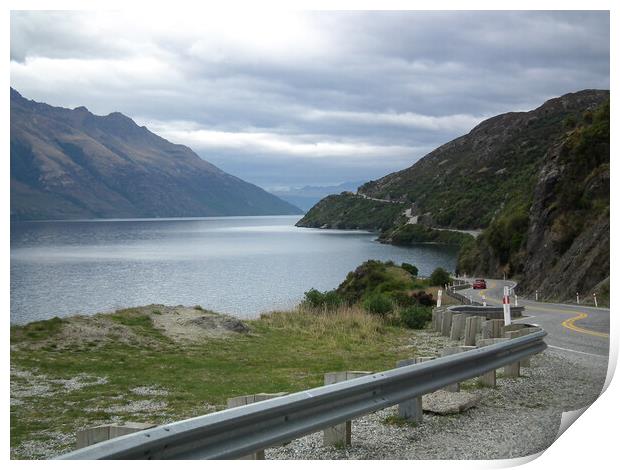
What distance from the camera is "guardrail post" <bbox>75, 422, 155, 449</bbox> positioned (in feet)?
16.2

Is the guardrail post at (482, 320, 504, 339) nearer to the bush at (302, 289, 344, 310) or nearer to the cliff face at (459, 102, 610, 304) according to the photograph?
the bush at (302, 289, 344, 310)

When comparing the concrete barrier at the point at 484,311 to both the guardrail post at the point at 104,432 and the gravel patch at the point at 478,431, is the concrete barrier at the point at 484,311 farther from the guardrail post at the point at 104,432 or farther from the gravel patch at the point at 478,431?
the guardrail post at the point at 104,432

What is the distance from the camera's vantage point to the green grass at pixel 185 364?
10.8 m

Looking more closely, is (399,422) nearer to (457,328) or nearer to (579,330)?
(457,328)

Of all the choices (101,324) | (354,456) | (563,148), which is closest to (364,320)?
(101,324)


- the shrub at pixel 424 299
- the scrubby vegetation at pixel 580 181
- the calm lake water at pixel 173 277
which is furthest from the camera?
the calm lake water at pixel 173 277

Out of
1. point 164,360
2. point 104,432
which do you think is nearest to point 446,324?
point 164,360

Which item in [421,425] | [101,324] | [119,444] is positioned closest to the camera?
[119,444]

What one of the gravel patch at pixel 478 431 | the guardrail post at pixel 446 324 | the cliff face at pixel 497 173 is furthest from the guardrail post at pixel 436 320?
the cliff face at pixel 497 173

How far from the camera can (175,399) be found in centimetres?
1175

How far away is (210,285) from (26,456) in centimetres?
6486

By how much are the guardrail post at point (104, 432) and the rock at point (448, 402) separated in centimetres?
412
